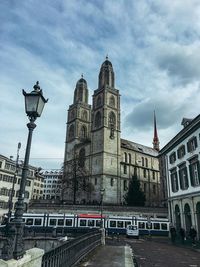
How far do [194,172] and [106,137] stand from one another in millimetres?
36580

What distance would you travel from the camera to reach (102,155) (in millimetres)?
59031

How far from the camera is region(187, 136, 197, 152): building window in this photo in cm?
2550

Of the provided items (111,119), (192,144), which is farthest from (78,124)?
(192,144)

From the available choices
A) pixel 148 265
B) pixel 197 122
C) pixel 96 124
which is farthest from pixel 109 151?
pixel 148 265

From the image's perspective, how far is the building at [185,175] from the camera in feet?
81.8

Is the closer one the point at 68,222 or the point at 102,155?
the point at 68,222

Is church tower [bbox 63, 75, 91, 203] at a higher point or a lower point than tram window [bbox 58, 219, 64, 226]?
higher

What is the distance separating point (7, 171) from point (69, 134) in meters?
25.4

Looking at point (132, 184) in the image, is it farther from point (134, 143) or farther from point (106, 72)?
point (106, 72)

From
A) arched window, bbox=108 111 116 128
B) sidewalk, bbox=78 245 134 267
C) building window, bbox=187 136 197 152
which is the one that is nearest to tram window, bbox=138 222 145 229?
building window, bbox=187 136 197 152

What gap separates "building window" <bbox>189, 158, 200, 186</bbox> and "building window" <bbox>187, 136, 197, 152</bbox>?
147 cm

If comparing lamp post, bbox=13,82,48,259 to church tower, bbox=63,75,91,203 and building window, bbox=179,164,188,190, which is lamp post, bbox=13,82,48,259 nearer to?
building window, bbox=179,164,188,190

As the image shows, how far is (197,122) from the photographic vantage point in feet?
80.2

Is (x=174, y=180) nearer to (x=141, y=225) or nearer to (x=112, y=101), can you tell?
(x=141, y=225)
